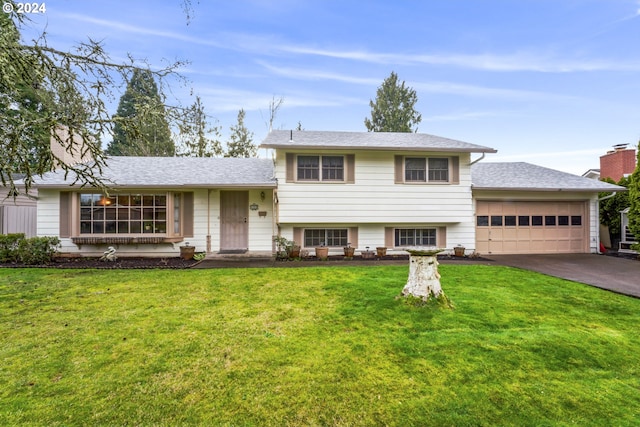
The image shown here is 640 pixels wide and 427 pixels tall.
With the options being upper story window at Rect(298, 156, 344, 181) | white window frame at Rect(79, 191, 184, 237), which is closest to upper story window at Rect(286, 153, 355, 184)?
upper story window at Rect(298, 156, 344, 181)

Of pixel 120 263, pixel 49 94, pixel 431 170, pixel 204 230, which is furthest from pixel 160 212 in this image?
pixel 431 170

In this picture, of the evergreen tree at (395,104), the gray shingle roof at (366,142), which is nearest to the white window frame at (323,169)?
the gray shingle roof at (366,142)

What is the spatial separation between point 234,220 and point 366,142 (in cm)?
572

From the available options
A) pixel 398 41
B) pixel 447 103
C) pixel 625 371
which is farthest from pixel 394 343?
pixel 447 103

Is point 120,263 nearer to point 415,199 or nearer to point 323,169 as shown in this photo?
point 323,169

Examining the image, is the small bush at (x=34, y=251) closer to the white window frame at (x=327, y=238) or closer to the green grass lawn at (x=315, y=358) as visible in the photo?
the green grass lawn at (x=315, y=358)

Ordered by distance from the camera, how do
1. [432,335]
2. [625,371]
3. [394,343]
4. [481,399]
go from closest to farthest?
[481,399], [625,371], [394,343], [432,335]

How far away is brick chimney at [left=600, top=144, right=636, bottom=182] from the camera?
14.4 metres

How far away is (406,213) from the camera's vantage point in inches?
400

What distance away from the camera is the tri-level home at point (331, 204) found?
9625mm

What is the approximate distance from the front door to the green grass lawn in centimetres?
462

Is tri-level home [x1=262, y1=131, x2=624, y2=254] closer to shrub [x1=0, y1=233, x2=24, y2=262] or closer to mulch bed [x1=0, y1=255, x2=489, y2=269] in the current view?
→ mulch bed [x1=0, y1=255, x2=489, y2=269]

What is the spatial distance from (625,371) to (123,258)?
12153 mm

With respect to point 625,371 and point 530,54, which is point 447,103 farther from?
point 625,371
